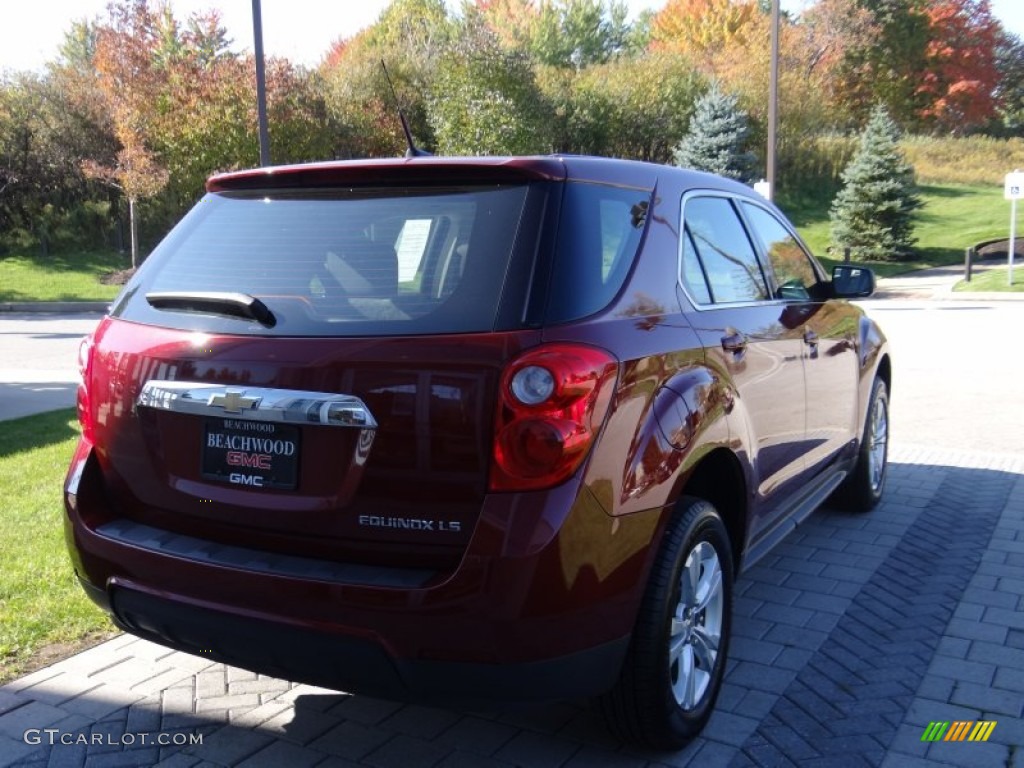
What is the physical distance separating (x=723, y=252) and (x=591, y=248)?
1.17 meters

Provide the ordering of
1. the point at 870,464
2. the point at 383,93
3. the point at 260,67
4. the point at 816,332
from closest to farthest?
the point at 816,332
the point at 870,464
the point at 260,67
the point at 383,93

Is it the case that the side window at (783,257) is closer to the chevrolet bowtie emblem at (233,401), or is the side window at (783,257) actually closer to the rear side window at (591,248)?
the rear side window at (591,248)

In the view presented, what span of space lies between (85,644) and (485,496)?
2.26m

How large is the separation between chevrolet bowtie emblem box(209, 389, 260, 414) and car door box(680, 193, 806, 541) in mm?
1447

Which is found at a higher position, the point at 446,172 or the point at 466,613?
the point at 446,172

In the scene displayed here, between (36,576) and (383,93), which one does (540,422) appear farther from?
(383,93)

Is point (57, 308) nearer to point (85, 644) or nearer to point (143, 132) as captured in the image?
point (143, 132)

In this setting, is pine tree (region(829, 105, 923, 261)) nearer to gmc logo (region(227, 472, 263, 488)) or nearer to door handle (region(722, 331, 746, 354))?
door handle (region(722, 331, 746, 354))

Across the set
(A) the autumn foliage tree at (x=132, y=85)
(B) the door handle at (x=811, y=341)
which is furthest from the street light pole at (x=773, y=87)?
(B) the door handle at (x=811, y=341)

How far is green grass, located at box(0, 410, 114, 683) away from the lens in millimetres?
3705

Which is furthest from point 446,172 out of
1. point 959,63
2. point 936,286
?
point 959,63

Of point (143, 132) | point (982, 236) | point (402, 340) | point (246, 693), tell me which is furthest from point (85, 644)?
point (982, 236)

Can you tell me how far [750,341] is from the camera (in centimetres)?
351

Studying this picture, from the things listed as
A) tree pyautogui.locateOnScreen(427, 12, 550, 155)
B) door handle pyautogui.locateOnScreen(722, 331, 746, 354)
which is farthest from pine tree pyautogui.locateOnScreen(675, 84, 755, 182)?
door handle pyautogui.locateOnScreen(722, 331, 746, 354)
